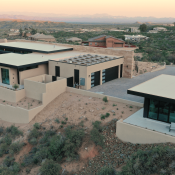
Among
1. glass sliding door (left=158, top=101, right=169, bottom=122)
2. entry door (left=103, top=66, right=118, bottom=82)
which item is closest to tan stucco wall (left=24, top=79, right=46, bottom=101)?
entry door (left=103, top=66, right=118, bottom=82)

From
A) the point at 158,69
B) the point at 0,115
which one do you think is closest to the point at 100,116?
the point at 0,115

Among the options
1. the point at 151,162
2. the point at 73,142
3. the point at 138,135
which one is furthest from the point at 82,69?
the point at 151,162

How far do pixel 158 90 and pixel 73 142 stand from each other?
7.39 metres

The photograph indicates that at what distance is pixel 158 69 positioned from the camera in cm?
3616

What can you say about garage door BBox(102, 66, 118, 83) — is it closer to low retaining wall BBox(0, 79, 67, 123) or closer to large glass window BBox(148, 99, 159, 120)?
low retaining wall BBox(0, 79, 67, 123)

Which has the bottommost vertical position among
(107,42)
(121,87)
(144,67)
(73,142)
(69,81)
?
(73,142)

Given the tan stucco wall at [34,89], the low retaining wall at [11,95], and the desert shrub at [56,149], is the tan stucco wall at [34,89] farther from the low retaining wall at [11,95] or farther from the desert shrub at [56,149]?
the desert shrub at [56,149]

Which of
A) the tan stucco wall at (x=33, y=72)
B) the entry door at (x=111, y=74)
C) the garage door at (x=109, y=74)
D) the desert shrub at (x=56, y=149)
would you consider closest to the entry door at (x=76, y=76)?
the garage door at (x=109, y=74)

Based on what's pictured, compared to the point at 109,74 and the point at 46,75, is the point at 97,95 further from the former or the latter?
the point at 46,75

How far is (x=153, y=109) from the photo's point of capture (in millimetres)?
17766

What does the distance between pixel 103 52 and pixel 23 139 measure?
17468 millimetres

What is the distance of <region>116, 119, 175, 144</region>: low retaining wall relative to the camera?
1537cm

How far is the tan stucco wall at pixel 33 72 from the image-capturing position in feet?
83.0

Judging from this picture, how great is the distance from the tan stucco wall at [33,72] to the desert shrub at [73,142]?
1038 centimetres
